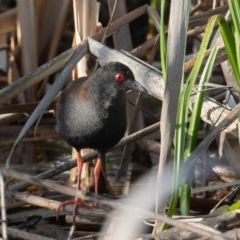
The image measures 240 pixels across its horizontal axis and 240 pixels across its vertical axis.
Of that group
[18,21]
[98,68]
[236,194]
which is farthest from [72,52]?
[18,21]

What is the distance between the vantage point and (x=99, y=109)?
12.5ft

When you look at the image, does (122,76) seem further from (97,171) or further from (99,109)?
(97,171)

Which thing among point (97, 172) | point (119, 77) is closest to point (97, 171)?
point (97, 172)

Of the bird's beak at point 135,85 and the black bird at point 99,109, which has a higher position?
the bird's beak at point 135,85

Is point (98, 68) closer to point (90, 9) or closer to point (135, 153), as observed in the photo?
point (90, 9)

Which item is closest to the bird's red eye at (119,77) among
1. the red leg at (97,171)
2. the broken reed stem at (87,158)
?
the broken reed stem at (87,158)

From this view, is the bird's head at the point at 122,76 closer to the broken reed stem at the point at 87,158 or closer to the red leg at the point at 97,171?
the broken reed stem at the point at 87,158

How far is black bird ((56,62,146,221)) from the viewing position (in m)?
3.78

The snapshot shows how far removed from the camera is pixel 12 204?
3816 millimetres

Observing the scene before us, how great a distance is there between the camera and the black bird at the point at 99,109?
378 cm

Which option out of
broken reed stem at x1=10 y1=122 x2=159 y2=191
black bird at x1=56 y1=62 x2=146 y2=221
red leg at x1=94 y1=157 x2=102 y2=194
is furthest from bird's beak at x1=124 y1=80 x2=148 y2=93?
red leg at x1=94 y1=157 x2=102 y2=194

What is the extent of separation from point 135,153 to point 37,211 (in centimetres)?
133

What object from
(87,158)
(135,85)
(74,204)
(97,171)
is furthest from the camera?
(87,158)

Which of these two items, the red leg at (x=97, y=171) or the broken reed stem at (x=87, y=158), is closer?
the broken reed stem at (x=87, y=158)
